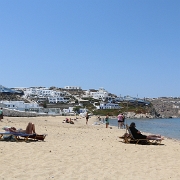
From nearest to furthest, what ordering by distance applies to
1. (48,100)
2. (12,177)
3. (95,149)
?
(12,177) < (95,149) < (48,100)

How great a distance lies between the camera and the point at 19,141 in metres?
14.9

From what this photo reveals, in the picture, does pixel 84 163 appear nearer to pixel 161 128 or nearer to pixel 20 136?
pixel 20 136

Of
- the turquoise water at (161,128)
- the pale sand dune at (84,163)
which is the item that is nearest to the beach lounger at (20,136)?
the pale sand dune at (84,163)

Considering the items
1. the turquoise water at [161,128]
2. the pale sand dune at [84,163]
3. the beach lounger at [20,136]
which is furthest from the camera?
the turquoise water at [161,128]

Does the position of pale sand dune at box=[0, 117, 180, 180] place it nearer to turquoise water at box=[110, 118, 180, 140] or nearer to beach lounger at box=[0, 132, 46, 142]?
beach lounger at box=[0, 132, 46, 142]

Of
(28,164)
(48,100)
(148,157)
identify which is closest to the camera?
(28,164)

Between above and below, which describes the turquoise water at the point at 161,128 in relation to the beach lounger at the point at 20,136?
below

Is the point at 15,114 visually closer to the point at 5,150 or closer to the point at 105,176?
the point at 5,150

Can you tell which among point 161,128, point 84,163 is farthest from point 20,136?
point 161,128

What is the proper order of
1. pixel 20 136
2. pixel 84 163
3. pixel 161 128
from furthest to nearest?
pixel 161 128
pixel 20 136
pixel 84 163

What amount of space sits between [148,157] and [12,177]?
6.10 meters

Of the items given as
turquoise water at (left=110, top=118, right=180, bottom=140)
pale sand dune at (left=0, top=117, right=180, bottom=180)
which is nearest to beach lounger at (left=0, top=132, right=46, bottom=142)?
pale sand dune at (left=0, top=117, right=180, bottom=180)

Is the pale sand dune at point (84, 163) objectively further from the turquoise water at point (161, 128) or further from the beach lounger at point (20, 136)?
the turquoise water at point (161, 128)

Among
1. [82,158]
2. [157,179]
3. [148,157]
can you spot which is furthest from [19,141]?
[157,179]
